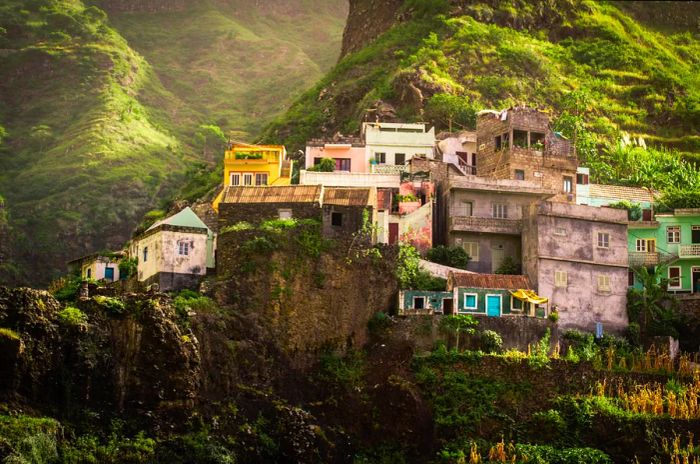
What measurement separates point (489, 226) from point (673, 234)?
8.95m

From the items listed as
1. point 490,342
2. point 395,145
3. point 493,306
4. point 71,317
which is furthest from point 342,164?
point 71,317

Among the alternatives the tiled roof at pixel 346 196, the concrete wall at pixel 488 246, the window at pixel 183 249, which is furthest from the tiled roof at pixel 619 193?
the window at pixel 183 249

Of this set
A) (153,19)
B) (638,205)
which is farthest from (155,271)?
(153,19)

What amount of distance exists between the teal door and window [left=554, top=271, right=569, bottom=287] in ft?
10.7


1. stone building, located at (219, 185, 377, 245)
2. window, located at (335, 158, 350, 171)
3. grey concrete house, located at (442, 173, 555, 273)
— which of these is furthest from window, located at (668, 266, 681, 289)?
window, located at (335, 158, 350, 171)

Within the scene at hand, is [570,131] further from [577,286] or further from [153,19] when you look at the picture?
[153,19]

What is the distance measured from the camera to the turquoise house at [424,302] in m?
63.4

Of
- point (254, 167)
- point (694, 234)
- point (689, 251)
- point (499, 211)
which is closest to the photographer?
point (689, 251)

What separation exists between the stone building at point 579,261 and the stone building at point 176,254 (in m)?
14.4

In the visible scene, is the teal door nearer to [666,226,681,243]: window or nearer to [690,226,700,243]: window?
[666,226,681,243]: window

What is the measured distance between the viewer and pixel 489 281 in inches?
2542

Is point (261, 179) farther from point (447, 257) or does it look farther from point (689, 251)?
point (689, 251)

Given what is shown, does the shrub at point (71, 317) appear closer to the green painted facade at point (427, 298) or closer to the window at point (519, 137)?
the green painted facade at point (427, 298)

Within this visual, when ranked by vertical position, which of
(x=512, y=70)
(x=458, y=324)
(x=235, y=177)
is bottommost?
(x=458, y=324)
